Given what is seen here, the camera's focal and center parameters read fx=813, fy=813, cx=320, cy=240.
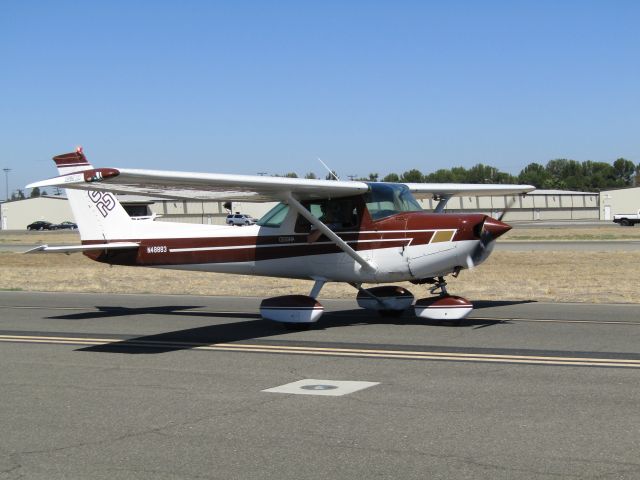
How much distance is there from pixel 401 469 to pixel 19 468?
2605 millimetres

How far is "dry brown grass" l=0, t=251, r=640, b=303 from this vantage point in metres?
18.6

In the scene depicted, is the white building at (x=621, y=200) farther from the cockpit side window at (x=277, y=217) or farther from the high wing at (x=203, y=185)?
the cockpit side window at (x=277, y=217)

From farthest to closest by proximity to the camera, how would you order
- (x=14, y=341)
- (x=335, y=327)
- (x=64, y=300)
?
(x=64, y=300)
(x=335, y=327)
(x=14, y=341)

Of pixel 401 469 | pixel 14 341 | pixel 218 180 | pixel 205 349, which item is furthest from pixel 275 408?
pixel 14 341

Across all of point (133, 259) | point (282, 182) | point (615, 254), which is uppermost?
point (282, 182)

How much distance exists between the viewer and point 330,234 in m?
13.2

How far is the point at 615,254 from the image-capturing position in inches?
1203

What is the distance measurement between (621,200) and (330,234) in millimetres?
93359

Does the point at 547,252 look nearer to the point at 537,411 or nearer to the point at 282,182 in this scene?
the point at 282,182

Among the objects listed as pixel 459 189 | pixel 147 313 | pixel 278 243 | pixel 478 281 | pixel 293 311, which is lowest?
pixel 478 281

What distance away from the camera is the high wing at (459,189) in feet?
53.4

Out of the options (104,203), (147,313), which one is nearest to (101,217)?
(104,203)

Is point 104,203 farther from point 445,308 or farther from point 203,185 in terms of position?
point 445,308

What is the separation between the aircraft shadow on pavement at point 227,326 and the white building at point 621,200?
87747 millimetres
